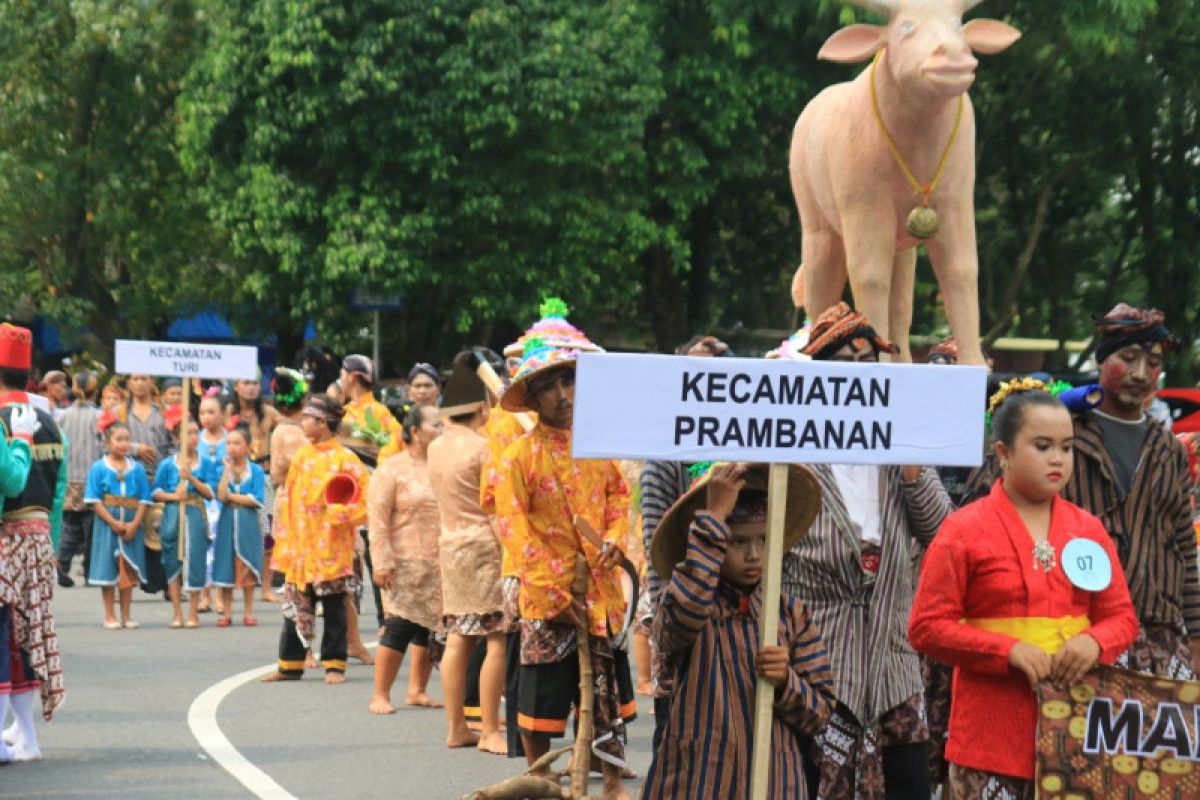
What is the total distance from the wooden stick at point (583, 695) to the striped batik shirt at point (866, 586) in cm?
195

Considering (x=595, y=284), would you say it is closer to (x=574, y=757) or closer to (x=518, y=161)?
(x=518, y=161)

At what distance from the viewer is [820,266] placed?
30.9 ft

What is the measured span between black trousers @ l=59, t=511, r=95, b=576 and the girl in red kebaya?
16284 millimetres

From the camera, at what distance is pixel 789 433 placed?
544 cm

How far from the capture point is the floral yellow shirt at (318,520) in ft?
44.3

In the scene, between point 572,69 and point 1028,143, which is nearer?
point 572,69

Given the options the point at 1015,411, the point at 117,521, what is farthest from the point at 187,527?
the point at 1015,411

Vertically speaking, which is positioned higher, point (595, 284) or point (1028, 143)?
point (1028, 143)

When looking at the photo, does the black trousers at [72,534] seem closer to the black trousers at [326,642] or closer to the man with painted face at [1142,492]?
the black trousers at [326,642]

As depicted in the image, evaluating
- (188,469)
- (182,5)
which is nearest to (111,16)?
(182,5)

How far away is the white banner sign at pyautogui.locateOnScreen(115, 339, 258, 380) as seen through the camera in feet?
66.1

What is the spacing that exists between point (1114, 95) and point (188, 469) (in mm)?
16532

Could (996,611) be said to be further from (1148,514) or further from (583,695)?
(583,695)

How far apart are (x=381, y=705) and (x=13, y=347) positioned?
3170mm
